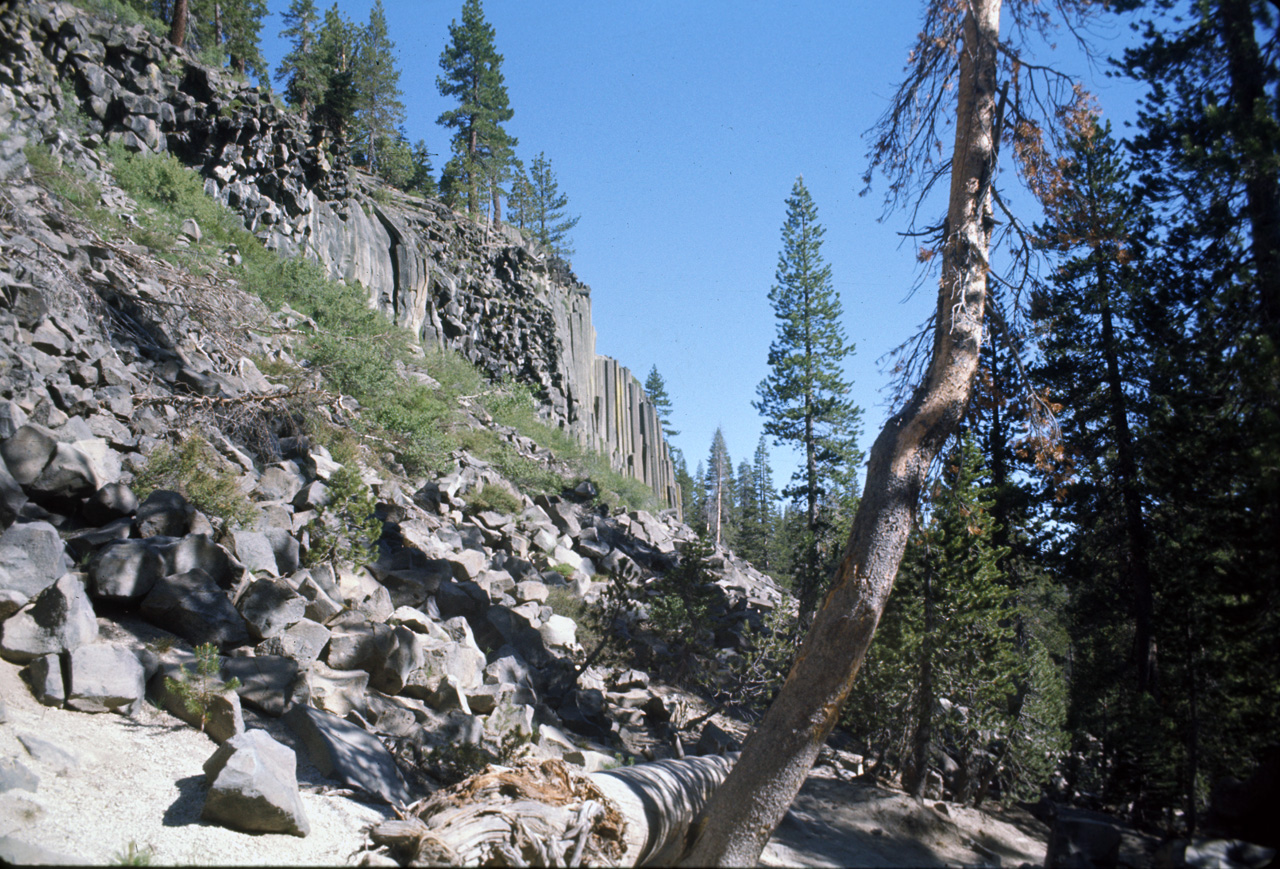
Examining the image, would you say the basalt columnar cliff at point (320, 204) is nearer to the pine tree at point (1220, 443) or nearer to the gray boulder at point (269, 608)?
the gray boulder at point (269, 608)

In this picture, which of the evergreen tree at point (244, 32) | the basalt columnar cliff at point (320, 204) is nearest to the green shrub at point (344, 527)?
the basalt columnar cliff at point (320, 204)

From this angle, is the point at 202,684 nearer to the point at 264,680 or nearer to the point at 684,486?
the point at 264,680

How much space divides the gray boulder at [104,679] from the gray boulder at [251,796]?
4.01ft

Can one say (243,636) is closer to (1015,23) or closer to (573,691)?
(573,691)

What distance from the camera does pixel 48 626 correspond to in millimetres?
4469

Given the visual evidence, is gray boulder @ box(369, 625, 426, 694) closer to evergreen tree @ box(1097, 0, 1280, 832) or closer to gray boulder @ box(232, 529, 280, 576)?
gray boulder @ box(232, 529, 280, 576)

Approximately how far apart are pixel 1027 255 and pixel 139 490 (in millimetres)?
8297

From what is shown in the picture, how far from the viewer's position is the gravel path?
132 inches

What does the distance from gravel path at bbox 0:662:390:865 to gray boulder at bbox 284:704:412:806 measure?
4.7 inches

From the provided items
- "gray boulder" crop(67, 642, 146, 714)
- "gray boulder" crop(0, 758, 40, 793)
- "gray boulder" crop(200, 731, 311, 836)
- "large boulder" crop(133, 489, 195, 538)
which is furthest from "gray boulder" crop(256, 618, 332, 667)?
"gray boulder" crop(0, 758, 40, 793)

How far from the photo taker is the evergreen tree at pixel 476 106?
35.8 metres

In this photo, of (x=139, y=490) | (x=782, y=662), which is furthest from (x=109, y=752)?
(x=782, y=662)

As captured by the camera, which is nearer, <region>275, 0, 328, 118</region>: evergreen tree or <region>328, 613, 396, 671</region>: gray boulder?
<region>328, 613, 396, 671</region>: gray boulder

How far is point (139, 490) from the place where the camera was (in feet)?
20.8
